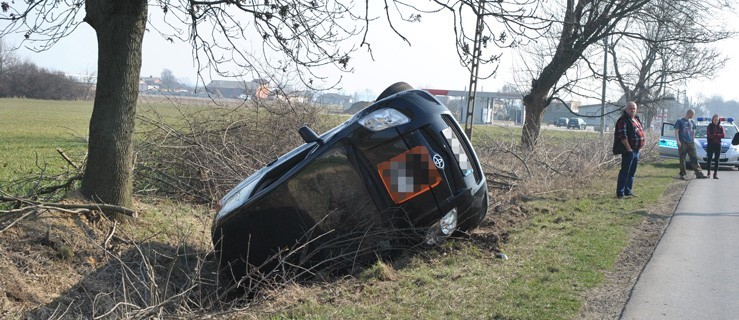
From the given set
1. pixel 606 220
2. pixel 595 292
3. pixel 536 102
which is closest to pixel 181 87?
pixel 606 220

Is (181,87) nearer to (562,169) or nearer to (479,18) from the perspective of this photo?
(479,18)

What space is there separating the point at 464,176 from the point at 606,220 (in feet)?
13.1

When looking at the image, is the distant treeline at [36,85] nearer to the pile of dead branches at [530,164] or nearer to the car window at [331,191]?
the pile of dead branches at [530,164]

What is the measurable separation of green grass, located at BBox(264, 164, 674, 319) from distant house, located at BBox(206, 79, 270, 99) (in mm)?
4956

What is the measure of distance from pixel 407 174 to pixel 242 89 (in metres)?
6.55

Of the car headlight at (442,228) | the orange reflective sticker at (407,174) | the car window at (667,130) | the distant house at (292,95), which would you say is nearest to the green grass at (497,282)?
the car headlight at (442,228)

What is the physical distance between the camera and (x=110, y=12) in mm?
7496

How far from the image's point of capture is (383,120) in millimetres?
6809

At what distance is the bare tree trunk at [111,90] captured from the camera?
7523 mm

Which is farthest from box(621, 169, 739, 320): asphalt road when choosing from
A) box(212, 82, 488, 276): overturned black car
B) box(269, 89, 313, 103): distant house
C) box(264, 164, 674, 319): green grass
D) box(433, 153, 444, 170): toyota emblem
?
box(269, 89, 313, 103): distant house

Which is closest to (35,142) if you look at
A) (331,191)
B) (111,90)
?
(111,90)

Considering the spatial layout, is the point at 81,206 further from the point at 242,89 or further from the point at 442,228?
the point at 242,89

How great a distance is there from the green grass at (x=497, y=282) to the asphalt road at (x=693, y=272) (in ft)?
1.53

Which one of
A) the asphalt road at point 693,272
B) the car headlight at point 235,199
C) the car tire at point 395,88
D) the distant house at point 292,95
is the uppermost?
the car tire at point 395,88
